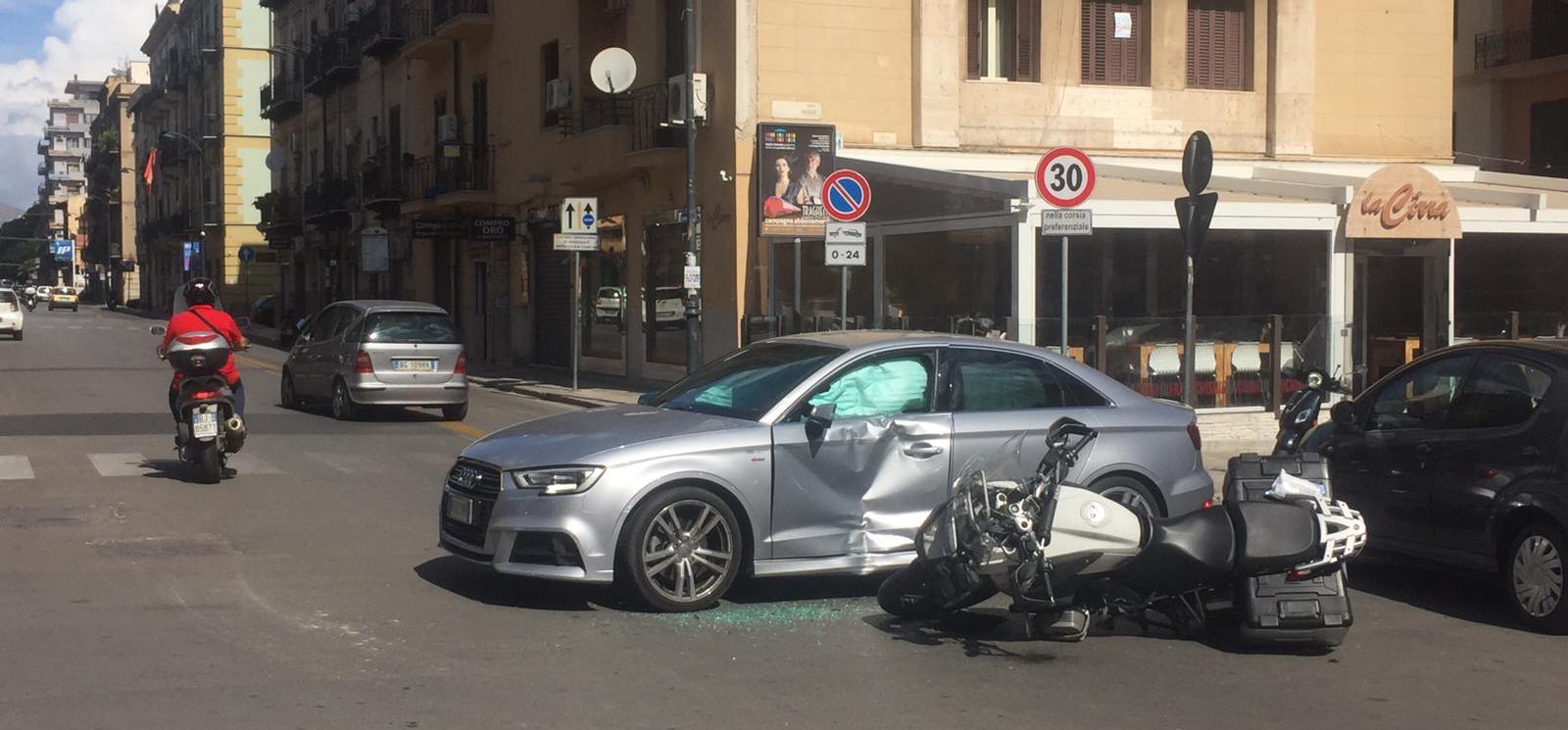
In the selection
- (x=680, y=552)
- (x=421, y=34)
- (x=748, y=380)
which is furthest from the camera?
(x=421, y=34)

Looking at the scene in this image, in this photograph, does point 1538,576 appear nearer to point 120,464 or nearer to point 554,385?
point 120,464

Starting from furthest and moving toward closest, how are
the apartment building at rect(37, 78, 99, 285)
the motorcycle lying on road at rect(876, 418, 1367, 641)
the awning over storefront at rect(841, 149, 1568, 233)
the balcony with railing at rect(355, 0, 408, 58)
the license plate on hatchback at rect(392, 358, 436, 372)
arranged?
1. the apartment building at rect(37, 78, 99, 285)
2. the balcony with railing at rect(355, 0, 408, 58)
3. the license plate on hatchback at rect(392, 358, 436, 372)
4. the awning over storefront at rect(841, 149, 1568, 233)
5. the motorcycle lying on road at rect(876, 418, 1367, 641)

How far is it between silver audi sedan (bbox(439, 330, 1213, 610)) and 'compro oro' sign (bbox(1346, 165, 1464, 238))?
10.9 m

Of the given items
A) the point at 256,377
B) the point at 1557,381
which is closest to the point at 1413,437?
the point at 1557,381

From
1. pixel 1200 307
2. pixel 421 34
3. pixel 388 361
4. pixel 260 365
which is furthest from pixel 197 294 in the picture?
pixel 421 34

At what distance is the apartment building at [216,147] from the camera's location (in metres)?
64.9

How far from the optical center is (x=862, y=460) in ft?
26.8

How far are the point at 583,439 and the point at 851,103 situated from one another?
16742mm

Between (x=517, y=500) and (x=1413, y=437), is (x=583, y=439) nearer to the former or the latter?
(x=517, y=500)

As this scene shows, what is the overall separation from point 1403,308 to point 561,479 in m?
15.5

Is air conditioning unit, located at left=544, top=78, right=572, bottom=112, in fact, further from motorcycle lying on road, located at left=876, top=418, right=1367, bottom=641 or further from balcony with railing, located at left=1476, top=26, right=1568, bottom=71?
motorcycle lying on road, located at left=876, top=418, right=1367, bottom=641

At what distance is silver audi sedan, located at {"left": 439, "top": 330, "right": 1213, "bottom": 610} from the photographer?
7.62 metres

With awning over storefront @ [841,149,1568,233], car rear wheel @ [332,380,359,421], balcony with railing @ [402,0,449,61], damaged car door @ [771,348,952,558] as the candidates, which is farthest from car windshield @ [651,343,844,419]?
balcony with railing @ [402,0,449,61]

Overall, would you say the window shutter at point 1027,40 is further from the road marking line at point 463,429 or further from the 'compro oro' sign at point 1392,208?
the road marking line at point 463,429
